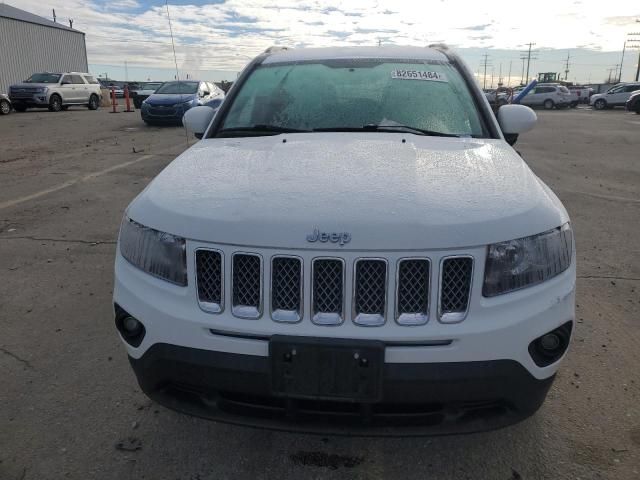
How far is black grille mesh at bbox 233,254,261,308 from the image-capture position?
1.83 m

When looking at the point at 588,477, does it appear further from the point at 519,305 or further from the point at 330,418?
the point at 330,418

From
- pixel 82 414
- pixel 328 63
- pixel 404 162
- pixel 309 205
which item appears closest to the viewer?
pixel 309 205

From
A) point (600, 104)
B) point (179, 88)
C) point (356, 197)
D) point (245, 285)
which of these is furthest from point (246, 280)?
point (600, 104)

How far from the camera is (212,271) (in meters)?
1.88

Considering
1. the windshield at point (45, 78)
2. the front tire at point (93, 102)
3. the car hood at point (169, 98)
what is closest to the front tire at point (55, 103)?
the windshield at point (45, 78)

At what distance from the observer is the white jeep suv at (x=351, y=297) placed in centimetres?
175

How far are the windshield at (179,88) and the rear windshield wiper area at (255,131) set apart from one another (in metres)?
14.3

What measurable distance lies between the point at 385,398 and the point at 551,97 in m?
41.9

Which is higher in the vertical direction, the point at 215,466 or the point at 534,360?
the point at 534,360

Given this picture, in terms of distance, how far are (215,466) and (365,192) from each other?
4.27 feet

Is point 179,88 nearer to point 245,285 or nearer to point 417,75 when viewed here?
point 417,75

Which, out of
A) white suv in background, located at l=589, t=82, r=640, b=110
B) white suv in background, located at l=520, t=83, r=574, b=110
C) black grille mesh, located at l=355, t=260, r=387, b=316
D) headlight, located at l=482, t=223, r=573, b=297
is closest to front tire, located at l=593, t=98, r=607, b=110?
white suv in background, located at l=589, t=82, r=640, b=110

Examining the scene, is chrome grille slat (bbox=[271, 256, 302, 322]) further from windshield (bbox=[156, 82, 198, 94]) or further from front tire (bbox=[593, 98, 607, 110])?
front tire (bbox=[593, 98, 607, 110])

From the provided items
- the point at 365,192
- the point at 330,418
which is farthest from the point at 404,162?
the point at 330,418
